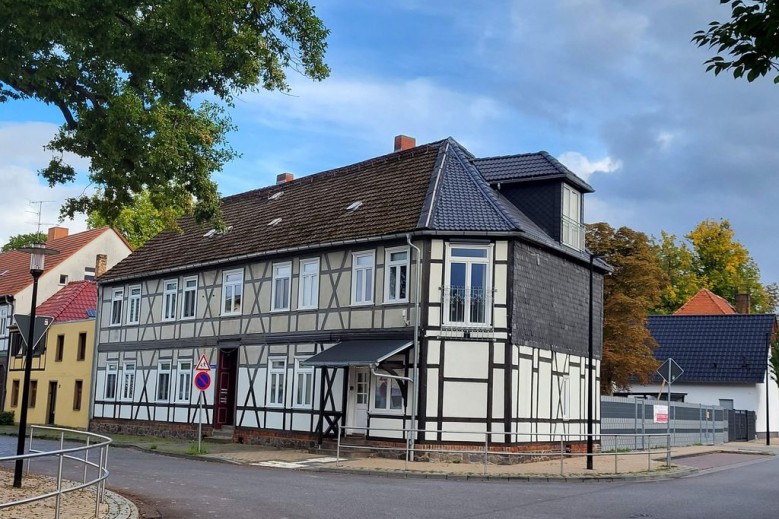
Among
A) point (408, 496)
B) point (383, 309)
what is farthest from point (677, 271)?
point (408, 496)

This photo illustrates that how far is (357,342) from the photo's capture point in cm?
2680

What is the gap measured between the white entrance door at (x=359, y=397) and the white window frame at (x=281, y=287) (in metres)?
4.27

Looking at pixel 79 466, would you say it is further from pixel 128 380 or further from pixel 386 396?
pixel 128 380

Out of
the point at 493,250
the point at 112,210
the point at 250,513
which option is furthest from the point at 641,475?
the point at 112,210

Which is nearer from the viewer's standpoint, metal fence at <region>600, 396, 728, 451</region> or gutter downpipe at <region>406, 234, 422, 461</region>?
gutter downpipe at <region>406, 234, 422, 461</region>

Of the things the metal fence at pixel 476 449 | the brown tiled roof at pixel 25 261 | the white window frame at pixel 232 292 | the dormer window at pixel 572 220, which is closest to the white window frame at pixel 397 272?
the metal fence at pixel 476 449

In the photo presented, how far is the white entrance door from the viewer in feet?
87.1

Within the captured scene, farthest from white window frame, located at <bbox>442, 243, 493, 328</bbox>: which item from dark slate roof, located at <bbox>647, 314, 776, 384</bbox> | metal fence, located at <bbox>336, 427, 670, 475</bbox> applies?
dark slate roof, located at <bbox>647, 314, 776, 384</bbox>

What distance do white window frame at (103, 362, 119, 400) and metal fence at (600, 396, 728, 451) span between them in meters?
19.5

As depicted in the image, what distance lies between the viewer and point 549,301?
27.6m

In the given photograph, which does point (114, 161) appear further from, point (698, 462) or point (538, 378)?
point (698, 462)

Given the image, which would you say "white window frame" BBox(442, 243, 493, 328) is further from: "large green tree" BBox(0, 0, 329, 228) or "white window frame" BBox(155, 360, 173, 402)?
"white window frame" BBox(155, 360, 173, 402)

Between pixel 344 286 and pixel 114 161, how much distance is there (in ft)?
44.0

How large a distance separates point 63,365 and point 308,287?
60.4 feet
